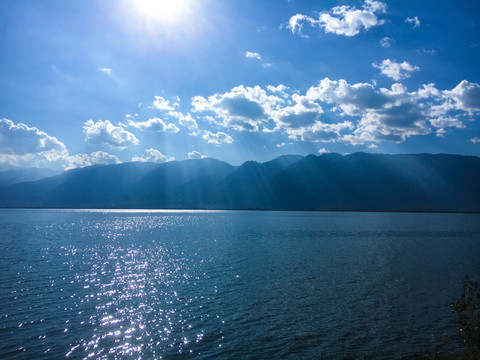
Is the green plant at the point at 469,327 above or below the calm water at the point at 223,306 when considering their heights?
above

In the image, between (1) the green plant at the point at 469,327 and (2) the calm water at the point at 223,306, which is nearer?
(1) the green plant at the point at 469,327

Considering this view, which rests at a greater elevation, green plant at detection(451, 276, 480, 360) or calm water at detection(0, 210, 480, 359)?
green plant at detection(451, 276, 480, 360)

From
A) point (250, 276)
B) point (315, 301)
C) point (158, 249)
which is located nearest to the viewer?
point (315, 301)

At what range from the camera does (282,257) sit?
45906 mm

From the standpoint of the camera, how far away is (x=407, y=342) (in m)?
18.2

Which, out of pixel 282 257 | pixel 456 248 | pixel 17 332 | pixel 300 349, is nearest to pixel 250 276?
pixel 282 257

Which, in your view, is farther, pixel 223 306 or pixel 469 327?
pixel 223 306

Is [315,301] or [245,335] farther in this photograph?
[315,301]

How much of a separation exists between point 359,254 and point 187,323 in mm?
35498

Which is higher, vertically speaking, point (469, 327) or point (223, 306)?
point (469, 327)

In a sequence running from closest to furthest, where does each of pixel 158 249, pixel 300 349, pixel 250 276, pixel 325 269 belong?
pixel 300 349
pixel 250 276
pixel 325 269
pixel 158 249

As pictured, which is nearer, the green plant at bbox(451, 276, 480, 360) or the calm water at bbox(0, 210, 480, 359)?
the green plant at bbox(451, 276, 480, 360)

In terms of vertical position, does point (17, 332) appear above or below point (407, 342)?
above

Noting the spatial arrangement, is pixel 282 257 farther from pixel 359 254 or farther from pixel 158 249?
pixel 158 249
